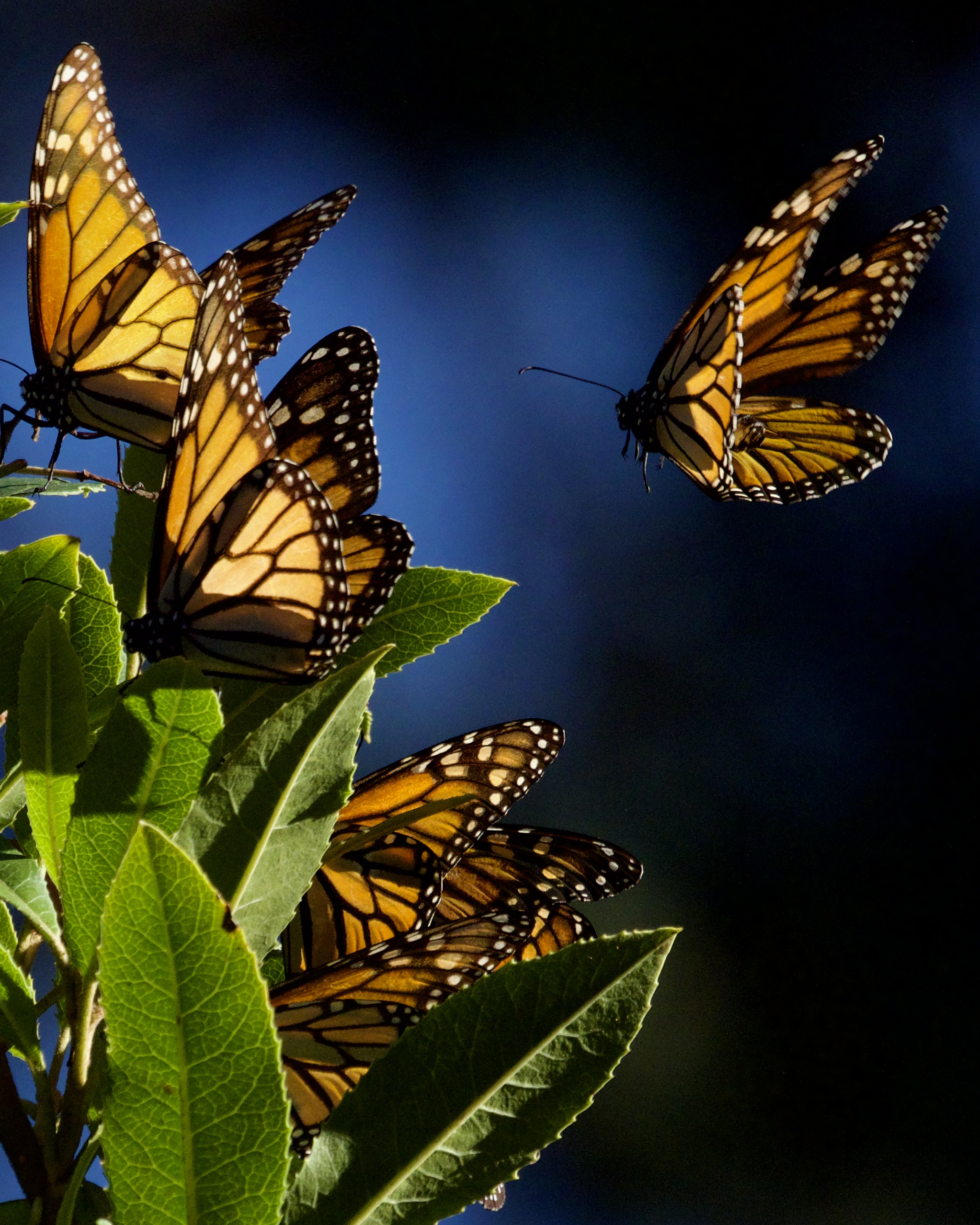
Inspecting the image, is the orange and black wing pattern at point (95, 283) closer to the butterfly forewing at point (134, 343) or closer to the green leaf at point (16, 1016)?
the butterfly forewing at point (134, 343)

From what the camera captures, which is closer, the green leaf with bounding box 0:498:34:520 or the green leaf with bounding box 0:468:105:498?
the green leaf with bounding box 0:498:34:520

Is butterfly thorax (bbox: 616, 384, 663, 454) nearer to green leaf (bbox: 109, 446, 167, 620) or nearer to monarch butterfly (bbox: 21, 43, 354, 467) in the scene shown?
monarch butterfly (bbox: 21, 43, 354, 467)

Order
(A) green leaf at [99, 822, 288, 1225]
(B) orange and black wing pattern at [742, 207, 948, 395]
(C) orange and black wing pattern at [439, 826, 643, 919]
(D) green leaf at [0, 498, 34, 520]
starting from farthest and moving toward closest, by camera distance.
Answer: (B) orange and black wing pattern at [742, 207, 948, 395], (C) orange and black wing pattern at [439, 826, 643, 919], (D) green leaf at [0, 498, 34, 520], (A) green leaf at [99, 822, 288, 1225]

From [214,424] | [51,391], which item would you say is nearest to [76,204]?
[51,391]

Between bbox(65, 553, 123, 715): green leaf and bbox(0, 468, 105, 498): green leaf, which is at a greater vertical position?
bbox(0, 468, 105, 498): green leaf

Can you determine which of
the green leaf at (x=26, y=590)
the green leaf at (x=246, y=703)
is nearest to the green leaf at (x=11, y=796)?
the green leaf at (x=26, y=590)

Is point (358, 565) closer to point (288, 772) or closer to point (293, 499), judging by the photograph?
point (293, 499)

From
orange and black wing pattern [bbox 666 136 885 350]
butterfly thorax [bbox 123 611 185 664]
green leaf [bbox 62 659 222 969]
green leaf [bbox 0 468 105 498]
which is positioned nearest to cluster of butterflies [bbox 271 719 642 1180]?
green leaf [bbox 62 659 222 969]
